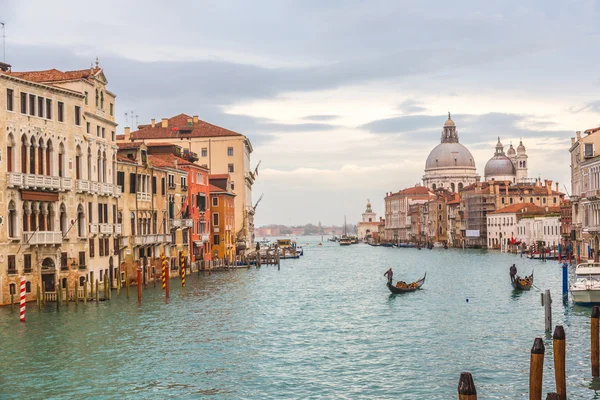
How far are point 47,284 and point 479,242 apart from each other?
3433 inches

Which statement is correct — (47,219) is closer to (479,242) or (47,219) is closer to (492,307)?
(492,307)

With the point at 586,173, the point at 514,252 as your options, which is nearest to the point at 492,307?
the point at 586,173

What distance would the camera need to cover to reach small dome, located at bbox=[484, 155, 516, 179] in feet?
452

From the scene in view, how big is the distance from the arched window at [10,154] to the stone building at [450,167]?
440 ft

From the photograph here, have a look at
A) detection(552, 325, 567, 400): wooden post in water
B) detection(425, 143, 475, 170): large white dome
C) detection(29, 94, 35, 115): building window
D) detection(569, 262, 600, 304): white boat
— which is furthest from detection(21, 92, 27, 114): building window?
detection(425, 143, 475, 170): large white dome

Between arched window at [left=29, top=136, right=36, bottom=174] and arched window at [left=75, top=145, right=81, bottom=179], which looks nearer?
arched window at [left=29, top=136, right=36, bottom=174]

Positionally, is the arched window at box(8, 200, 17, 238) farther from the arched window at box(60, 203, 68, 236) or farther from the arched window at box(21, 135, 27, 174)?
the arched window at box(60, 203, 68, 236)

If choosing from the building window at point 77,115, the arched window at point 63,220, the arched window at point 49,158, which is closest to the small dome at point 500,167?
the building window at point 77,115

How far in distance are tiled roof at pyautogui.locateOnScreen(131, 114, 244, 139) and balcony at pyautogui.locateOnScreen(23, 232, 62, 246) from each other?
4011cm

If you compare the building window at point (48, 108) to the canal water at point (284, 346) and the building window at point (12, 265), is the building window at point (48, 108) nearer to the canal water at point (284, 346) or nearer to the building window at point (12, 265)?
the building window at point (12, 265)

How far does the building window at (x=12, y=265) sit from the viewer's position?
91.8 ft

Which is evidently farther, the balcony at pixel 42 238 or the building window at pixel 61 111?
the building window at pixel 61 111

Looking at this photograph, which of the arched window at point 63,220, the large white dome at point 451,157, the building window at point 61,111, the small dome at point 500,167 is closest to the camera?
the building window at point 61,111

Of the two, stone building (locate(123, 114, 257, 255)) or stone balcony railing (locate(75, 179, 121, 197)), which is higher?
stone building (locate(123, 114, 257, 255))
